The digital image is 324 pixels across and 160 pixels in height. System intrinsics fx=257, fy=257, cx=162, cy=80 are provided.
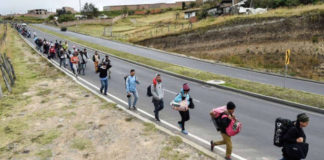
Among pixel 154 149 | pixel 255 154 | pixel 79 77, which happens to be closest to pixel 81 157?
pixel 154 149

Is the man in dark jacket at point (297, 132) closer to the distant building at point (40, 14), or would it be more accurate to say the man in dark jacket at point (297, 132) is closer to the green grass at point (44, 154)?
the green grass at point (44, 154)

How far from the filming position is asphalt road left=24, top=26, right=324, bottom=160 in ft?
23.8

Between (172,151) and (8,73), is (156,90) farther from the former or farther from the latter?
(8,73)

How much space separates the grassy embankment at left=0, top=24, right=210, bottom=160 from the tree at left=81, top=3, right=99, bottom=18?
95.8 metres

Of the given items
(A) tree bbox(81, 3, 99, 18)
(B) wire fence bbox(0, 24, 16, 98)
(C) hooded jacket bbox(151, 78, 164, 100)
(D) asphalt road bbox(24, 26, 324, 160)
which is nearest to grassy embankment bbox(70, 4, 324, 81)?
(D) asphalt road bbox(24, 26, 324, 160)

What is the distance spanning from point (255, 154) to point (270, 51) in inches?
966

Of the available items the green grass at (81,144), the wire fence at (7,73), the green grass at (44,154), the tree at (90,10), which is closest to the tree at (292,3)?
the wire fence at (7,73)

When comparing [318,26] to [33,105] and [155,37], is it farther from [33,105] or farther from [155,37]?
[33,105]

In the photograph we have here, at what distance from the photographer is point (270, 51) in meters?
28.8

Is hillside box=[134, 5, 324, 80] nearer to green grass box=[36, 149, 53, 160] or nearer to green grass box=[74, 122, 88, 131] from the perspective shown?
green grass box=[74, 122, 88, 131]

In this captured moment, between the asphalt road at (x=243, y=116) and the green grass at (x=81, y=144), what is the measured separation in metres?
3.00

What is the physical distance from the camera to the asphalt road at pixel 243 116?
7.26m

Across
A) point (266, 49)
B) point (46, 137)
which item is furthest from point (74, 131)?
point (266, 49)

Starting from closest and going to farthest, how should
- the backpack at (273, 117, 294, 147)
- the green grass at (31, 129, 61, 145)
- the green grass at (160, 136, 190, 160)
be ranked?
the backpack at (273, 117, 294, 147) → the green grass at (160, 136, 190, 160) → the green grass at (31, 129, 61, 145)
